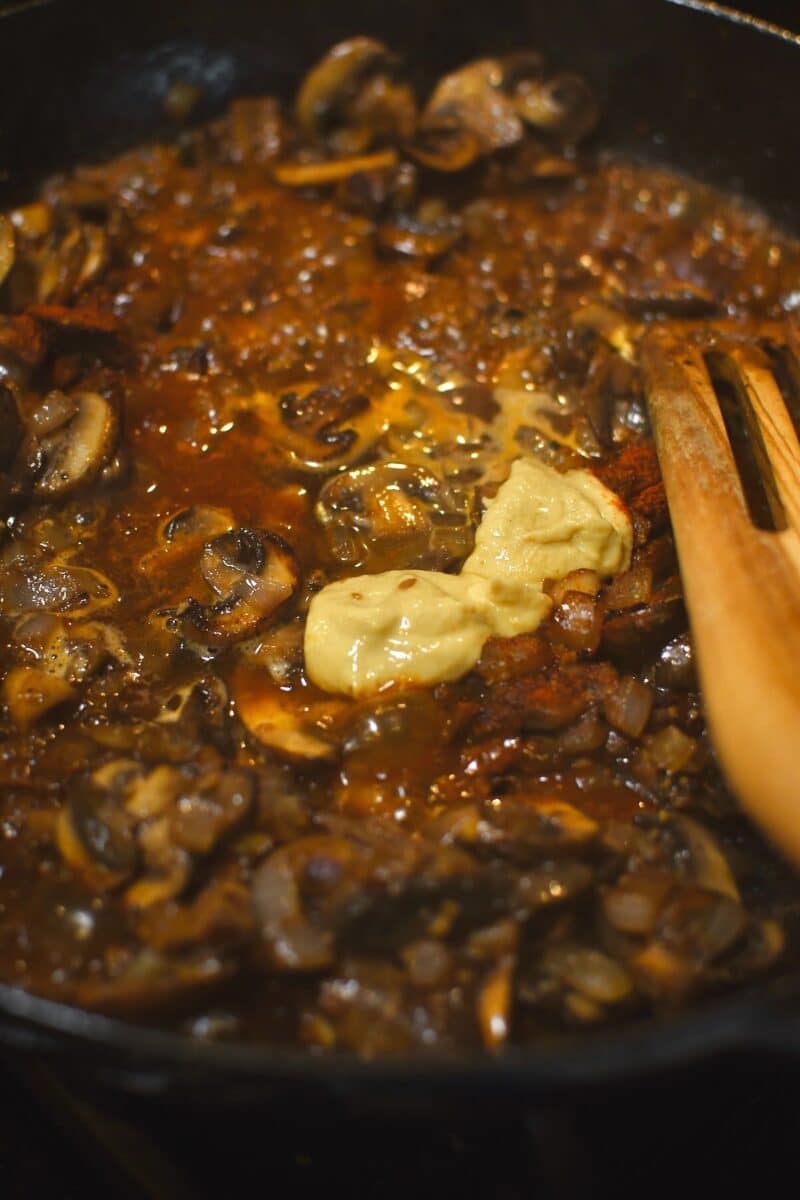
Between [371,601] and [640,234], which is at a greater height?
[640,234]

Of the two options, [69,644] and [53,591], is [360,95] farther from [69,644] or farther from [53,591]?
[69,644]

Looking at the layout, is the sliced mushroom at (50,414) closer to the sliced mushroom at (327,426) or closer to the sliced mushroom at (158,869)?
the sliced mushroom at (327,426)

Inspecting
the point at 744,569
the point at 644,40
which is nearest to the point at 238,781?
the point at 744,569

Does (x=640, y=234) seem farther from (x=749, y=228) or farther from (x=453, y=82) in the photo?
(x=453, y=82)

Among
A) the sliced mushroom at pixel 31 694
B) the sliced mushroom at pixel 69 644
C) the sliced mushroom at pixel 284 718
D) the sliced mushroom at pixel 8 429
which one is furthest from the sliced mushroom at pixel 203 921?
the sliced mushroom at pixel 8 429

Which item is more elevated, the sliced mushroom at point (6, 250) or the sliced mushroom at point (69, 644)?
the sliced mushroom at point (6, 250)

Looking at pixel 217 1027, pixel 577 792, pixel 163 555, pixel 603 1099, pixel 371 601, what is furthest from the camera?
pixel 163 555
